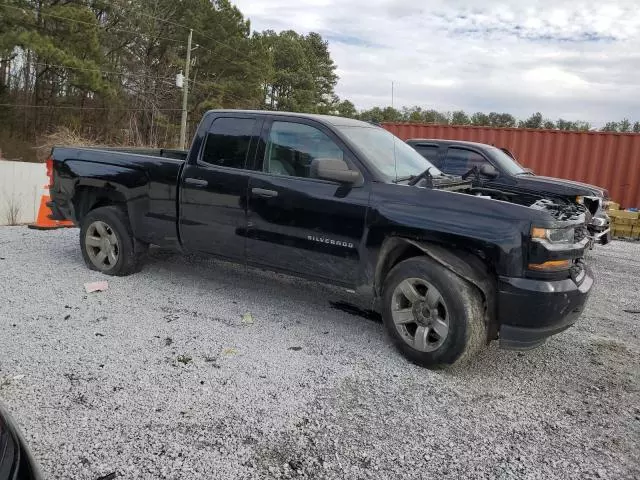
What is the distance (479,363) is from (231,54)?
1436 inches

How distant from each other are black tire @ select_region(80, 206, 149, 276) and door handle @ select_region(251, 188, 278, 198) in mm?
1766

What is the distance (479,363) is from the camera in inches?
163

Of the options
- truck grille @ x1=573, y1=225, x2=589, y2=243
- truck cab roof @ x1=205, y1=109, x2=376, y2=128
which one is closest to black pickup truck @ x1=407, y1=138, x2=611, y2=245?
truck cab roof @ x1=205, y1=109, x2=376, y2=128

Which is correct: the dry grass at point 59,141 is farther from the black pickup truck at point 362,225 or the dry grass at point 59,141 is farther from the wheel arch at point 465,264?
the wheel arch at point 465,264

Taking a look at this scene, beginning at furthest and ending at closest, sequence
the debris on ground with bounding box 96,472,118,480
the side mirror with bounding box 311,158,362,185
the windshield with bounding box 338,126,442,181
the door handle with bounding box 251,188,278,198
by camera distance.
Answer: the door handle with bounding box 251,188,278,198
the windshield with bounding box 338,126,442,181
the side mirror with bounding box 311,158,362,185
the debris on ground with bounding box 96,472,118,480

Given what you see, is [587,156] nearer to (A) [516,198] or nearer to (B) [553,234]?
(A) [516,198]

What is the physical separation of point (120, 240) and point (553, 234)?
425 cm

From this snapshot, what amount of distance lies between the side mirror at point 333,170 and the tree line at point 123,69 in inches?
1069

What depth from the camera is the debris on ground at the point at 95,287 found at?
5309mm

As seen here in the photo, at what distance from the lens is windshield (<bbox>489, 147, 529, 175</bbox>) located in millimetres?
8883

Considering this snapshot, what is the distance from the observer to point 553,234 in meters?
3.59

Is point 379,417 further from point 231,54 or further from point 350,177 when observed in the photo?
point 231,54

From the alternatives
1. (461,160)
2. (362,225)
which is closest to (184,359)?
(362,225)

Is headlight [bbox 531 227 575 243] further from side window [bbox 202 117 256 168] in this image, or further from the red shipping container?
the red shipping container
